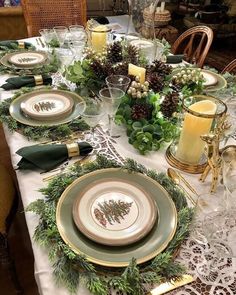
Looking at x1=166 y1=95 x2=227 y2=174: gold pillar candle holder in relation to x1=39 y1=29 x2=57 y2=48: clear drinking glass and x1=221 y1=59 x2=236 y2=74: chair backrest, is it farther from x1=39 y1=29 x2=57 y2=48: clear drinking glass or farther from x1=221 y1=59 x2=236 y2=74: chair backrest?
x1=39 y1=29 x2=57 y2=48: clear drinking glass

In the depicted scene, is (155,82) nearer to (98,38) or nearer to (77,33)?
(98,38)

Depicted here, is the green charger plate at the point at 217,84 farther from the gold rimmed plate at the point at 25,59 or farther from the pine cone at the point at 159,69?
the gold rimmed plate at the point at 25,59

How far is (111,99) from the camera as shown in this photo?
896 millimetres

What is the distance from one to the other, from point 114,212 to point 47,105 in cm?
52

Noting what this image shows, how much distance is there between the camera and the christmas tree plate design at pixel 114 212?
0.57m

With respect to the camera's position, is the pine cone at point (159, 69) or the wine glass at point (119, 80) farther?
the pine cone at point (159, 69)

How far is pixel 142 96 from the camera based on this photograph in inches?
35.4

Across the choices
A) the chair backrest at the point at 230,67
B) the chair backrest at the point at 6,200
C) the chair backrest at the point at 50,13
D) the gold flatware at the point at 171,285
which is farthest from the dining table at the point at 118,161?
the chair backrest at the point at 50,13

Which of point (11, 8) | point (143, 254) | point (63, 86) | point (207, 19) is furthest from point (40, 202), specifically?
point (207, 19)

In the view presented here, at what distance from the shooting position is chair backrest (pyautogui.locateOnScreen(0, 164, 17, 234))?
1.00 meters

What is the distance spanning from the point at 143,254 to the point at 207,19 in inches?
160

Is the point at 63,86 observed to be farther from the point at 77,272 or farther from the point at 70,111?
the point at 77,272

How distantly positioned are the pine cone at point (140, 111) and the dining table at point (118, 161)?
0.08 meters

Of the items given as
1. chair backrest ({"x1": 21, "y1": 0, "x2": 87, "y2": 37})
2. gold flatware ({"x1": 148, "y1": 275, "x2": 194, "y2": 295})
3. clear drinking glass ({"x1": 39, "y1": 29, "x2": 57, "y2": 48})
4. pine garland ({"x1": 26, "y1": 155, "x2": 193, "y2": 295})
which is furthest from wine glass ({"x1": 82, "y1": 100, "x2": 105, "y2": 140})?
chair backrest ({"x1": 21, "y1": 0, "x2": 87, "y2": 37})
